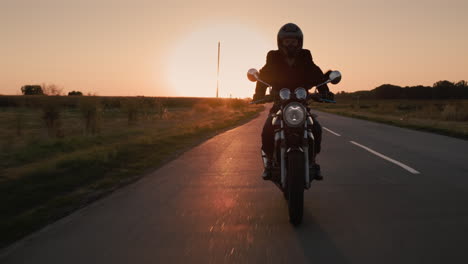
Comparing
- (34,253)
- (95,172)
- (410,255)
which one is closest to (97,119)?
(95,172)

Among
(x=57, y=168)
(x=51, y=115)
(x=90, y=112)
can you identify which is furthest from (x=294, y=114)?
(x=90, y=112)

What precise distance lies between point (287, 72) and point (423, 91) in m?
118

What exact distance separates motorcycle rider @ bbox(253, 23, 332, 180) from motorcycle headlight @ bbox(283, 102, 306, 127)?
581 millimetres

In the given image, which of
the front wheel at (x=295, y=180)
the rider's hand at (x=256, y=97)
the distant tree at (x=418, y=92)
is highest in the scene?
the distant tree at (x=418, y=92)

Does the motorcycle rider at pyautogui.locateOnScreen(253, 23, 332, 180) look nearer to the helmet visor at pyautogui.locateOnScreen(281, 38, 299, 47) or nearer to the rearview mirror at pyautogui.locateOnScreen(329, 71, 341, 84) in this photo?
the helmet visor at pyautogui.locateOnScreen(281, 38, 299, 47)

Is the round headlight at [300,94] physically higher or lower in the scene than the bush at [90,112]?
higher

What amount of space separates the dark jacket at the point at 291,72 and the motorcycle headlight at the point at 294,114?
0.66 meters

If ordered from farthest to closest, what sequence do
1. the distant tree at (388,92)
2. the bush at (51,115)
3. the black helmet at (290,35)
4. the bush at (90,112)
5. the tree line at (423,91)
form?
the distant tree at (388,92)
the tree line at (423,91)
the bush at (90,112)
the bush at (51,115)
the black helmet at (290,35)

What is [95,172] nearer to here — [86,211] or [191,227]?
[86,211]

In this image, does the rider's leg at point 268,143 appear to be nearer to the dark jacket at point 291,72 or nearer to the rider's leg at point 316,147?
the dark jacket at point 291,72

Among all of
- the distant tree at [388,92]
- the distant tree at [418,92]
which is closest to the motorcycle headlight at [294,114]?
the distant tree at [418,92]

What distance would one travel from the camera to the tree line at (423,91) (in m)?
102

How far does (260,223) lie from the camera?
15.5 feet

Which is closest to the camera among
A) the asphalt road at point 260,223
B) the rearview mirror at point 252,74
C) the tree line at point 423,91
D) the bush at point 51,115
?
the asphalt road at point 260,223
